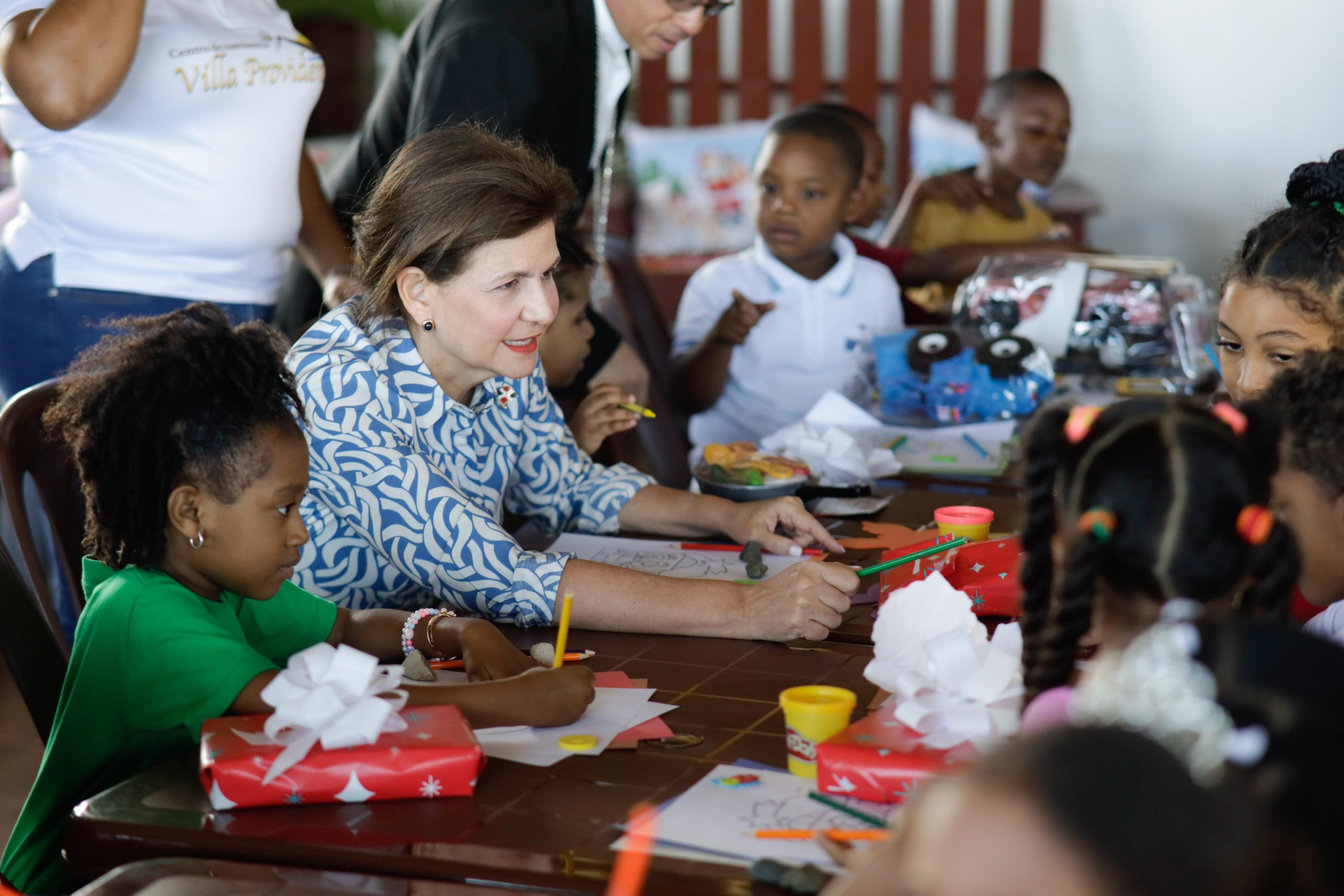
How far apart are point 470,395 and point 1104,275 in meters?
1.51

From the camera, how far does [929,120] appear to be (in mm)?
5062

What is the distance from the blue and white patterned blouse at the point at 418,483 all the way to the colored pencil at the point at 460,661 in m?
0.12

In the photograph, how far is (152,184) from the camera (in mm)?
1979

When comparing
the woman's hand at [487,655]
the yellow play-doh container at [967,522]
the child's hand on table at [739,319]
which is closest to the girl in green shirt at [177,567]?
the woman's hand at [487,655]

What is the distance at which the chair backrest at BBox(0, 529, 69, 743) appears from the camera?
54.4 inches

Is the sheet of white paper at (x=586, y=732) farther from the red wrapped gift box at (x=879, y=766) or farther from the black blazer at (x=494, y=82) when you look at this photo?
the black blazer at (x=494, y=82)

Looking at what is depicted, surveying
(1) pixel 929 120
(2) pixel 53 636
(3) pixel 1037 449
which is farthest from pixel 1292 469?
(1) pixel 929 120

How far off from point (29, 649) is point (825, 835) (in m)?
0.90

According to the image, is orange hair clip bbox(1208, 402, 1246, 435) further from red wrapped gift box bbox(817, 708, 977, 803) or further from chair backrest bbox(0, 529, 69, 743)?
chair backrest bbox(0, 529, 69, 743)

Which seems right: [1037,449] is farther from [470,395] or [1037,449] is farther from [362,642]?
[470,395]

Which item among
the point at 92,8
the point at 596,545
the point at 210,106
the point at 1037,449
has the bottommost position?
the point at 596,545

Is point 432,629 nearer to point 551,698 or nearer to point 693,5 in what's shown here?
point 551,698

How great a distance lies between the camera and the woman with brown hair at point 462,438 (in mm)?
1473

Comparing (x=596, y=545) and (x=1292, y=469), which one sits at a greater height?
(x=1292, y=469)
